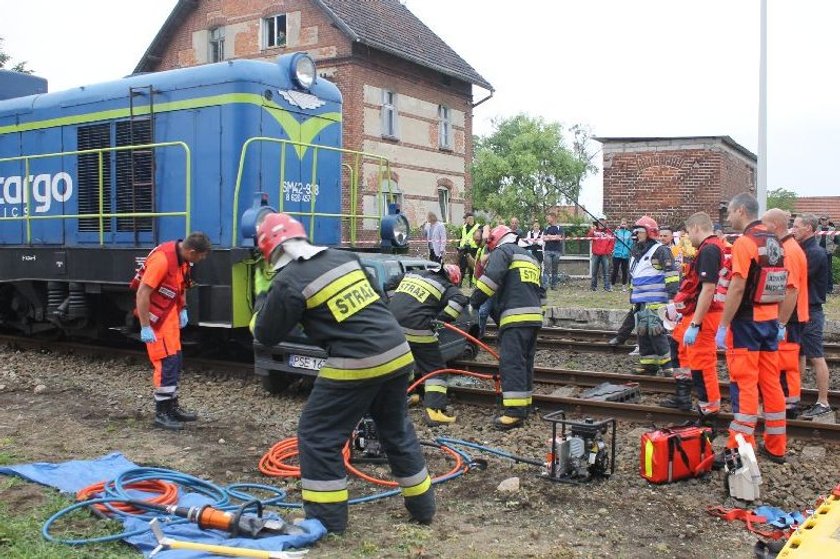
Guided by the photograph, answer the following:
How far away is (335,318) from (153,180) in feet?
19.6

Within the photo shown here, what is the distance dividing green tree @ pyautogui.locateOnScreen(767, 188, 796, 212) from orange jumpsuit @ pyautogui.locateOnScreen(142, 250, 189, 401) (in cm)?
3334

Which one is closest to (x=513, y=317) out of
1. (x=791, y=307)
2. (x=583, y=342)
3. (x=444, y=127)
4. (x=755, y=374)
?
(x=755, y=374)

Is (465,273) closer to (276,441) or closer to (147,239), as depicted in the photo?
(147,239)

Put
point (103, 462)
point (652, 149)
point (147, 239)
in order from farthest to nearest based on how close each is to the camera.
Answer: point (652, 149) → point (147, 239) → point (103, 462)

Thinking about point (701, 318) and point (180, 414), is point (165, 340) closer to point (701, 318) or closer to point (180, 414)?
point (180, 414)

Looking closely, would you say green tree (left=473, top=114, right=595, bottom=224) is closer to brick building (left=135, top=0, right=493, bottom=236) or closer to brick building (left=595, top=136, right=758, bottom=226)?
brick building (left=135, top=0, right=493, bottom=236)

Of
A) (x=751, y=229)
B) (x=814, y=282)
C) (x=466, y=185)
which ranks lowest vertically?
(x=814, y=282)

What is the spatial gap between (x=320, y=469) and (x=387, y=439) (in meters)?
0.45

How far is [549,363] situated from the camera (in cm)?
1029

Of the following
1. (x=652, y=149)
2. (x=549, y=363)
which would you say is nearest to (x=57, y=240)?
(x=549, y=363)

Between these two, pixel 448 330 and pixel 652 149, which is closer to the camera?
pixel 448 330

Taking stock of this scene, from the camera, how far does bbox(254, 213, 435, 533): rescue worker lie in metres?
4.50

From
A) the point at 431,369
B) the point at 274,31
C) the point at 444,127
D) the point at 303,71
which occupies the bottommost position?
the point at 431,369

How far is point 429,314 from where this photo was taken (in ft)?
24.9
